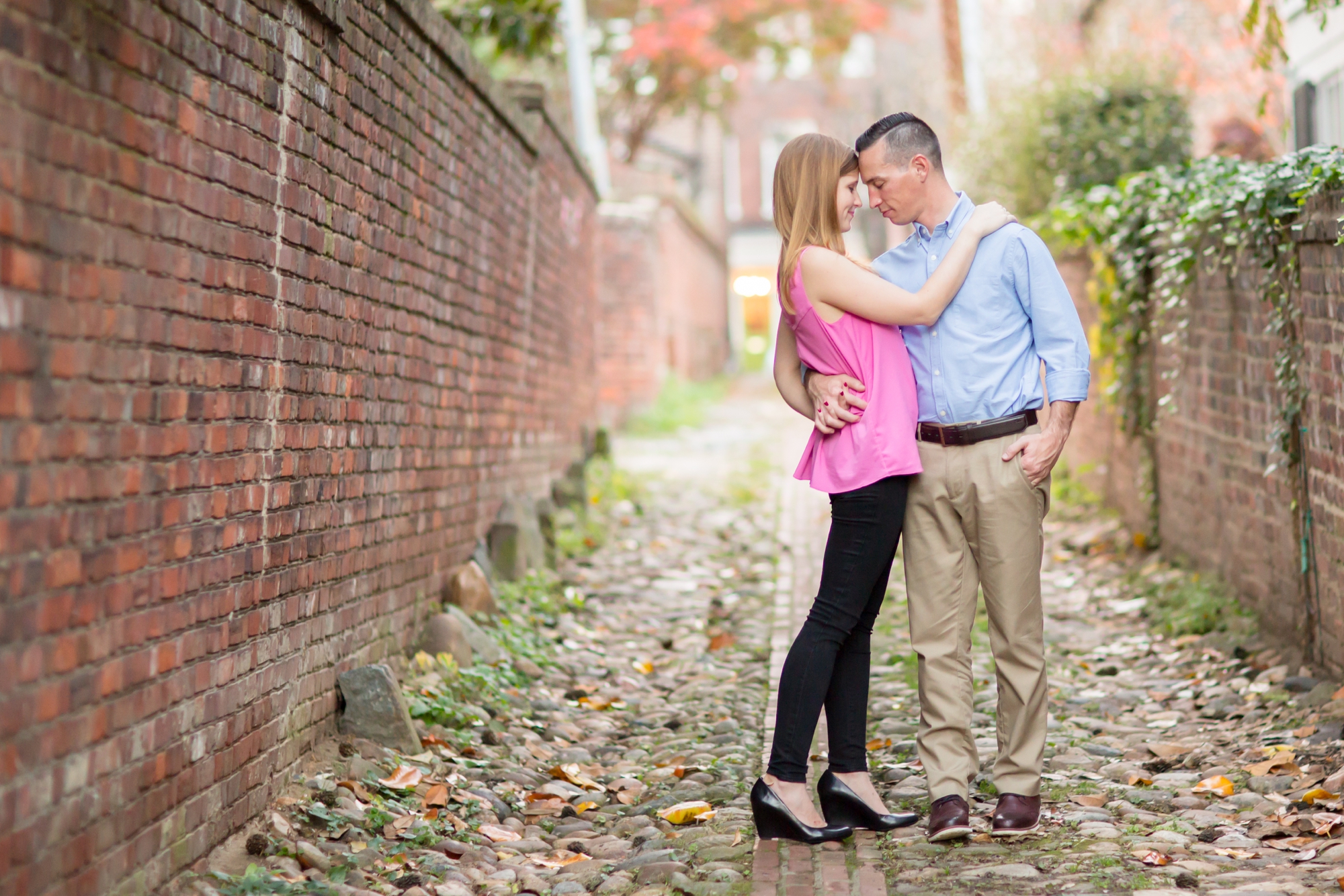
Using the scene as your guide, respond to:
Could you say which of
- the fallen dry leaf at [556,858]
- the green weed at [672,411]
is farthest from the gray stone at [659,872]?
the green weed at [672,411]

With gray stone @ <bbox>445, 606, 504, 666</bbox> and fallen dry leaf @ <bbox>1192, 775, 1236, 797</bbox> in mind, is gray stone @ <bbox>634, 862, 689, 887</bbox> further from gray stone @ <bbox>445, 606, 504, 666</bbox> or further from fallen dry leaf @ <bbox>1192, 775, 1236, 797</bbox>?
gray stone @ <bbox>445, 606, 504, 666</bbox>

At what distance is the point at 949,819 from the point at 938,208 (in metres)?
1.80

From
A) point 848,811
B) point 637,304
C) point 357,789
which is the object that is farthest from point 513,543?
point 637,304

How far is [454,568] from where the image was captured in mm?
6289

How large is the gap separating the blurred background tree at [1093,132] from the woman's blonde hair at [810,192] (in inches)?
316

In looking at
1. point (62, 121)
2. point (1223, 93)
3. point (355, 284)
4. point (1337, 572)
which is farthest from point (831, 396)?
point (1223, 93)

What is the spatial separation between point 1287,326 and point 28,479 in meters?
4.78

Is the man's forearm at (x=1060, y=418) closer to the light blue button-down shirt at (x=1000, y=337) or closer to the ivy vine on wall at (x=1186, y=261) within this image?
the light blue button-down shirt at (x=1000, y=337)

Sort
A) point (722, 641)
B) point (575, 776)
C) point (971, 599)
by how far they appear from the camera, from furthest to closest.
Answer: point (722, 641), point (575, 776), point (971, 599)

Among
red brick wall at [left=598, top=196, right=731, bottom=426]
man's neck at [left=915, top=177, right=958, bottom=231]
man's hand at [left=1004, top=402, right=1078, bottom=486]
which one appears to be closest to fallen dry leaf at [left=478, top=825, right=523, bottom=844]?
man's hand at [left=1004, top=402, right=1078, bottom=486]

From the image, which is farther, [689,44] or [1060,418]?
[689,44]

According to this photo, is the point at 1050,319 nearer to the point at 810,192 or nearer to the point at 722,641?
the point at 810,192

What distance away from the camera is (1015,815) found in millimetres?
3818

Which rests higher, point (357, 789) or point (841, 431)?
point (841, 431)
